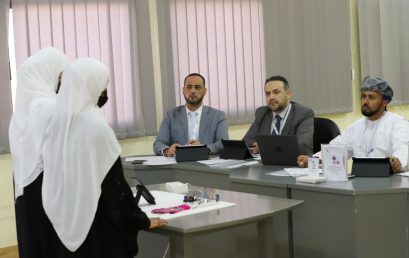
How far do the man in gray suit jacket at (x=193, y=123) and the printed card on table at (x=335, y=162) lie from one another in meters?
1.83

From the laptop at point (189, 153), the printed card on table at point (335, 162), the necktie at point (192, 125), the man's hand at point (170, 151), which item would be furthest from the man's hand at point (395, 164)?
the necktie at point (192, 125)

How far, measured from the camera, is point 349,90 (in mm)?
7047

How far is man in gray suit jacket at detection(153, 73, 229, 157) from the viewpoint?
524 centimetres

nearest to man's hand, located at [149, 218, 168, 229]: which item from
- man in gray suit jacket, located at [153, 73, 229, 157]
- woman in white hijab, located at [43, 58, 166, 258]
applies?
woman in white hijab, located at [43, 58, 166, 258]

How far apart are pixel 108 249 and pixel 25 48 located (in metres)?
3.10

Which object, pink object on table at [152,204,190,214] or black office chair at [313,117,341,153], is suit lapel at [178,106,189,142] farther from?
pink object on table at [152,204,190,214]

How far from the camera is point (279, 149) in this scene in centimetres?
415

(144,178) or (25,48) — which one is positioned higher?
(25,48)

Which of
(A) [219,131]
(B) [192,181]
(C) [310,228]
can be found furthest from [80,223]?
(A) [219,131]

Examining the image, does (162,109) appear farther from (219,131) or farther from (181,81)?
(219,131)

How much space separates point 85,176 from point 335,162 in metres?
1.56

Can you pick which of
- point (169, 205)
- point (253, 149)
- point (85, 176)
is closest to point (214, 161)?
point (253, 149)

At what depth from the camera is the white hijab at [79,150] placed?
95.8 inches

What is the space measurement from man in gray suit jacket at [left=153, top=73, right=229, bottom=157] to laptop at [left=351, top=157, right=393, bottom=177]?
1.81m
